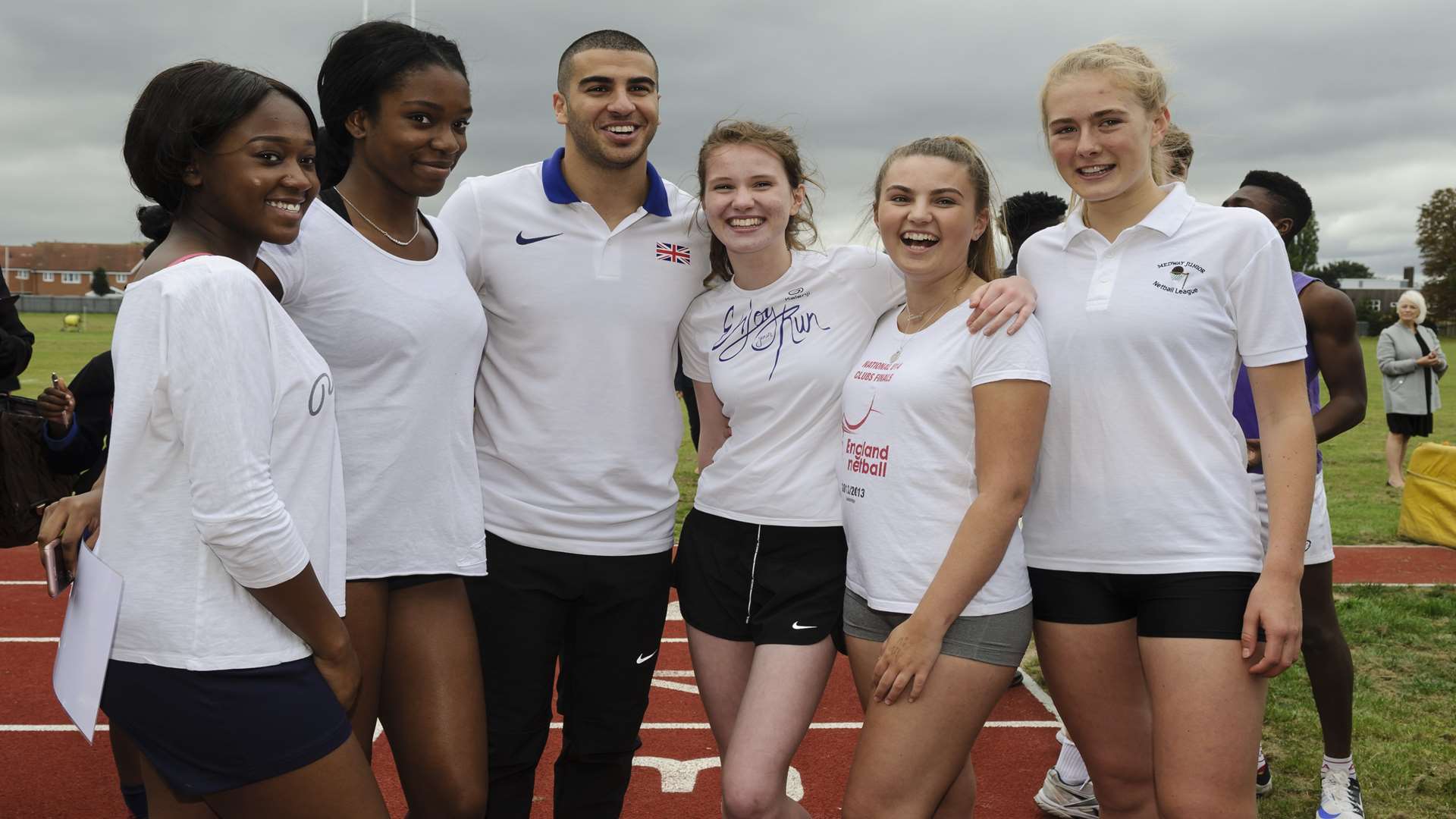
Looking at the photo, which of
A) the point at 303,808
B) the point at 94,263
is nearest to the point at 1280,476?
the point at 303,808

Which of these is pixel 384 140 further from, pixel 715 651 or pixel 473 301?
pixel 715 651

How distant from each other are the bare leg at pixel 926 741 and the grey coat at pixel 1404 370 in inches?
446

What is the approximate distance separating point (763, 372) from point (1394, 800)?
3.15 metres

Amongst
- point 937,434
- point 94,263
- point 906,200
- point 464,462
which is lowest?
point 94,263

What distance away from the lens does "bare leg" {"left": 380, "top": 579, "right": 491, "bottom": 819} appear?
8.84 ft

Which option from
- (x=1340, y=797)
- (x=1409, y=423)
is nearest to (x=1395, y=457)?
(x=1409, y=423)

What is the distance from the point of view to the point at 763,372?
2.95 meters

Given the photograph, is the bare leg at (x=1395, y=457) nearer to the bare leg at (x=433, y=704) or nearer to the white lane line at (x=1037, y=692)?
the white lane line at (x=1037, y=692)

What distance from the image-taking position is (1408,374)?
11.9m

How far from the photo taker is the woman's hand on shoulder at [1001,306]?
2479 mm

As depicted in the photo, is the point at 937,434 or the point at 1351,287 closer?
the point at 937,434

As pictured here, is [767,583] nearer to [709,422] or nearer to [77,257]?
[709,422]

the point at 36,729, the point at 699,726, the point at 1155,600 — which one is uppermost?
the point at 1155,600

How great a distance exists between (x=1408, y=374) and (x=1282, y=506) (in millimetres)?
11112
